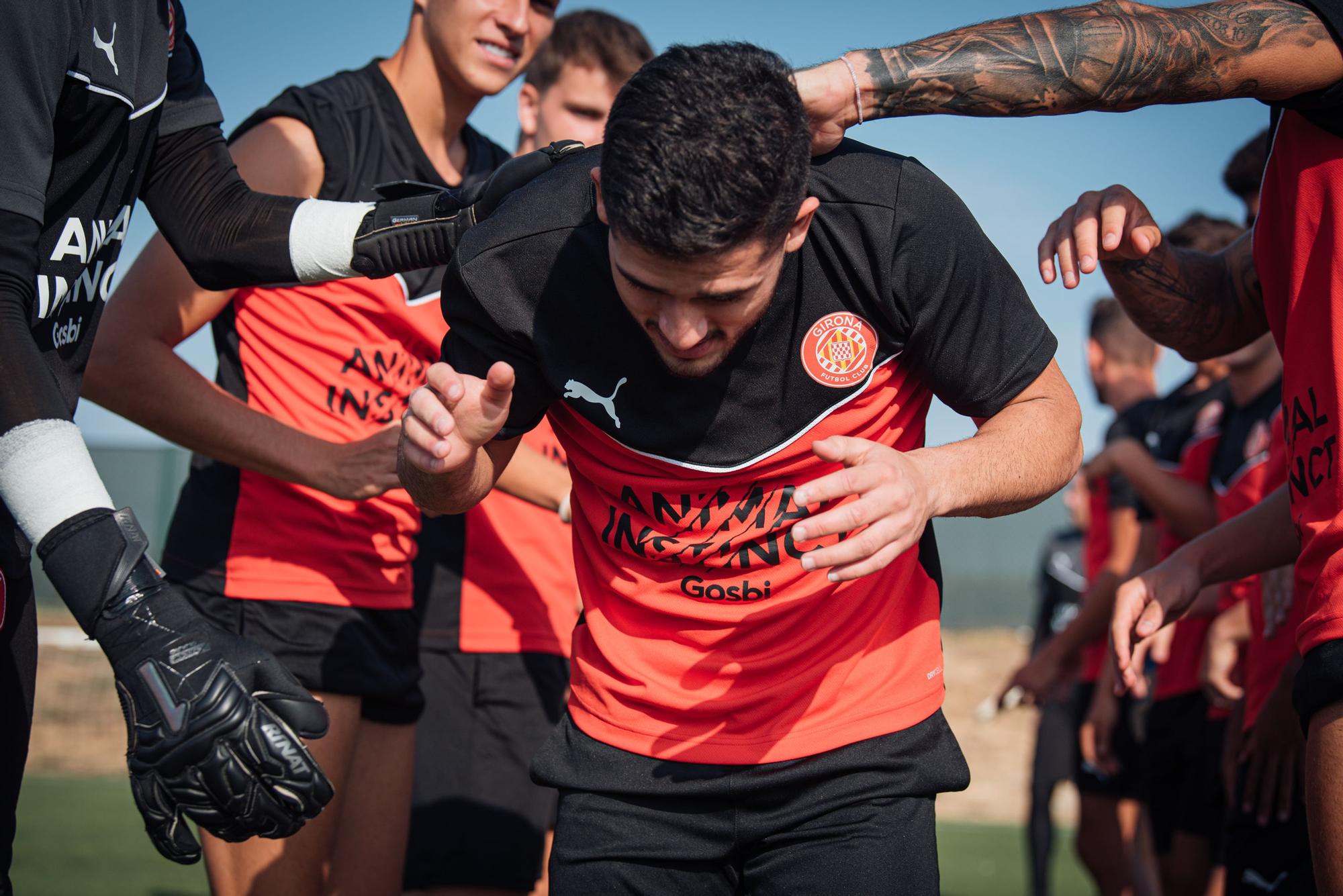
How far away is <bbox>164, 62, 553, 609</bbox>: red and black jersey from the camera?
10.9 ft

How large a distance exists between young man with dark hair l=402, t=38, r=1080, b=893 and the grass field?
17.8 feet

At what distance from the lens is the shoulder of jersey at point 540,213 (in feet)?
7.83

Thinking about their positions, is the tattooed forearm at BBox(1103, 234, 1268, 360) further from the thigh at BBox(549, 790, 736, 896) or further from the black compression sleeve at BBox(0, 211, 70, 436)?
the black compression sleeve at BBox(0, 211, 70, 436)

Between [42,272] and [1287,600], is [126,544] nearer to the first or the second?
[42,272]

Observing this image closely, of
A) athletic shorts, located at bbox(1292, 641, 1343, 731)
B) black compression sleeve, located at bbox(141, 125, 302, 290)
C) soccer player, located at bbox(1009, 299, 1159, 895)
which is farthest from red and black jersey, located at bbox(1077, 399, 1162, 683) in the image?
black compression sleeve, located at bbox(141, 125, 302, 290)

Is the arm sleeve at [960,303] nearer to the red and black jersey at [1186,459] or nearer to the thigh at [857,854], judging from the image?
the thigh at [857,854]

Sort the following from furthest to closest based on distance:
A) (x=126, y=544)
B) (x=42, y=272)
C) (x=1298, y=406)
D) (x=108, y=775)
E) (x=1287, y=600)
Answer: (x=108, y=775) → (x=1287, y=600) → (x=1298, y=406) → (x=42, y=272) → (x=126, y=544)

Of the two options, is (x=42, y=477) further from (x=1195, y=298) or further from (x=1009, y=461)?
(x=1195, y=298)

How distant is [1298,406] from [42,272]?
2468 millimetres

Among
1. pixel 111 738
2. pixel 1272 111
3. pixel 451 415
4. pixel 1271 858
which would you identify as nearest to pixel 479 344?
pixel 451 415

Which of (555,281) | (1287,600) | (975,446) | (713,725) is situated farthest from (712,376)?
(1287,600)

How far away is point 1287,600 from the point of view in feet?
10.8

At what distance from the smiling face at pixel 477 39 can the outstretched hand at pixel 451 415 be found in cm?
177

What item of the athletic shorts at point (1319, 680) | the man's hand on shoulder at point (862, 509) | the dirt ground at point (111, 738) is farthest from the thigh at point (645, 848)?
the dirt ground at point (111, 738)
